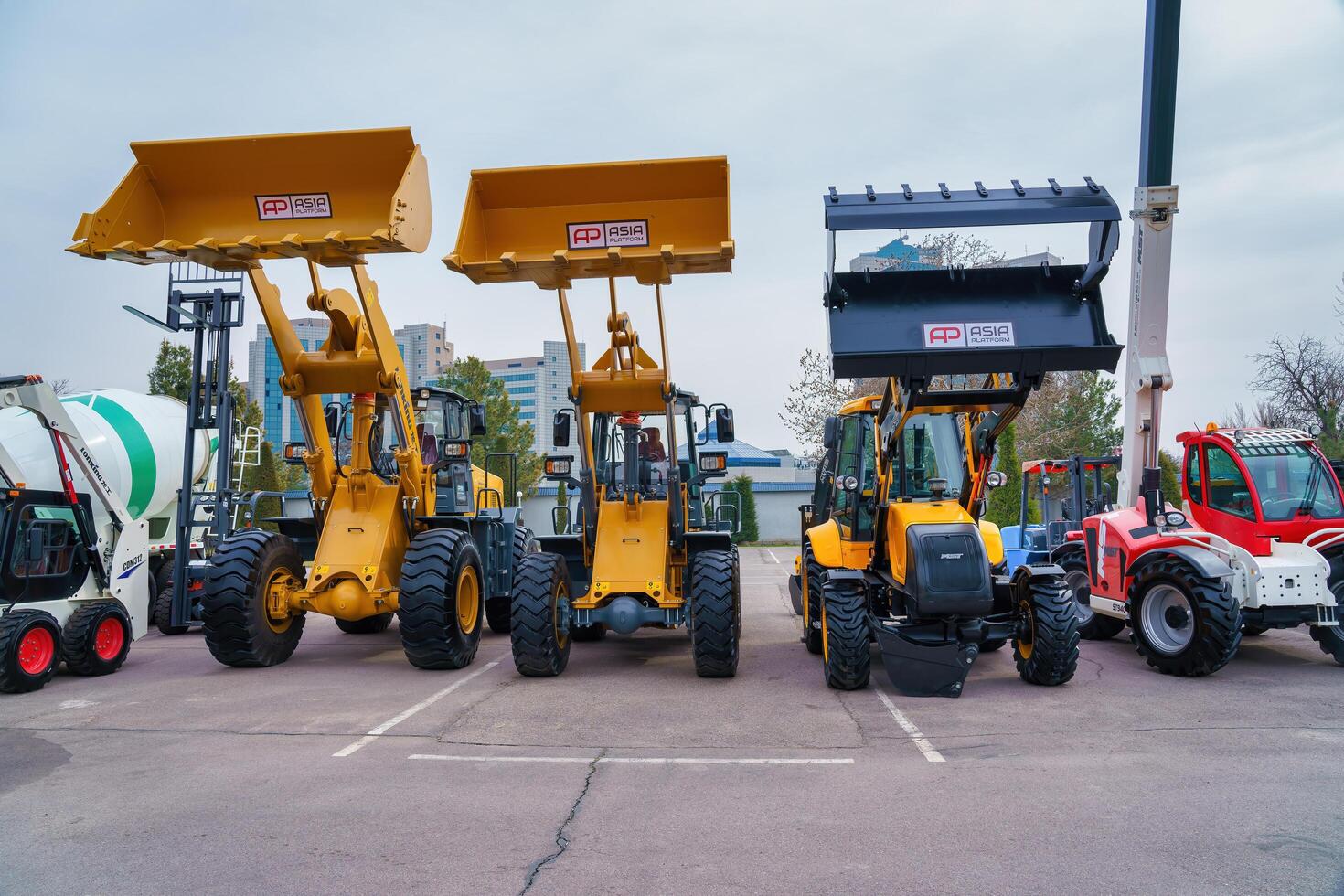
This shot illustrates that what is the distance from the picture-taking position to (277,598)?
32.2 ft

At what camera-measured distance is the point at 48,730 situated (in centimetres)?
733

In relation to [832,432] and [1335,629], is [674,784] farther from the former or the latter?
[1335,629]

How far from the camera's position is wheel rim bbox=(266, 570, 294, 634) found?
9.74 meters

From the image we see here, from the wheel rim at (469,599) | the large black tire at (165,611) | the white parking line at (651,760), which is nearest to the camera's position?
the white parking line at (651,760)

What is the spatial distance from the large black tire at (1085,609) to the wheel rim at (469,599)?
652 cm

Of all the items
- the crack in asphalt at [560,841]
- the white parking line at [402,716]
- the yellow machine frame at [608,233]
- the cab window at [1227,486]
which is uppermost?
the yellow machine frame at [608,233]

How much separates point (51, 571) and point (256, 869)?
21.4ft

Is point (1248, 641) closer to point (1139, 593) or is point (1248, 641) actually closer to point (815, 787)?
point (1139, 593)

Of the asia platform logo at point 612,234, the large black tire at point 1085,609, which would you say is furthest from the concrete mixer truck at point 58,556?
the large black tire at point 1085,609

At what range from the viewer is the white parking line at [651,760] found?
20.2ft

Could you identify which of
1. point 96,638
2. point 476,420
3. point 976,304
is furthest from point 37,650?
point 976,304

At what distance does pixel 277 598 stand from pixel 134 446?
16.8 ft

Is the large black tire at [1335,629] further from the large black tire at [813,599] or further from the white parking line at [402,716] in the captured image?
the white parking line at [402,716]

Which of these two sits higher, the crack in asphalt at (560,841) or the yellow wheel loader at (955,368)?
the yellow wheel loader at (955,368)
